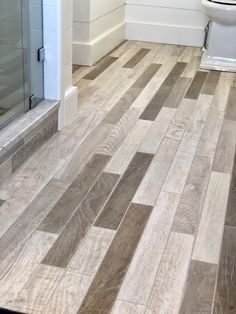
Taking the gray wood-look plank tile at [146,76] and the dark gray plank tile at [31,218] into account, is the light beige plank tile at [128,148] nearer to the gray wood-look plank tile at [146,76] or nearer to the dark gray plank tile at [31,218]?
the dark gray plank tile at [31,218]

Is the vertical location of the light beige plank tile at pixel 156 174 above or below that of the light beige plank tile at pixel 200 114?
above

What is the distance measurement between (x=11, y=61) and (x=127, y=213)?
0.86 meters

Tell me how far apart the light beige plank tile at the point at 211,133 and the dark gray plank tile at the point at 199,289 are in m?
0.90

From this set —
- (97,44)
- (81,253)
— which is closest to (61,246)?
(81,253)

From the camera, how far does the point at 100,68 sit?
12.3ft

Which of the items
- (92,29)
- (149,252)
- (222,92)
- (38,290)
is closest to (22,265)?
(38,290)

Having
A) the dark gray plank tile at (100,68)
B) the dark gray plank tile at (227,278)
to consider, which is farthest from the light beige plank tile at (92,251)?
the dark gray plank tile at (100,68)

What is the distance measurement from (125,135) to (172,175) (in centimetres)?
47

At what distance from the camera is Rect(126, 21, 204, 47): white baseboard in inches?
177

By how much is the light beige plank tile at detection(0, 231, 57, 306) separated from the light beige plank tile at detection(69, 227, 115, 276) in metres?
0.11

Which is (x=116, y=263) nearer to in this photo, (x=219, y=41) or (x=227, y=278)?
(x=227, y=278)

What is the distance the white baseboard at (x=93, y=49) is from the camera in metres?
3.72

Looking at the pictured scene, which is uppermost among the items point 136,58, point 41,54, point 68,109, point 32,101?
point 41,54

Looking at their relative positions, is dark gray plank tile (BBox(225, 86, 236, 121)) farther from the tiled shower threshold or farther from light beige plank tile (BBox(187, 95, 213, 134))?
the tiled shower threshold
